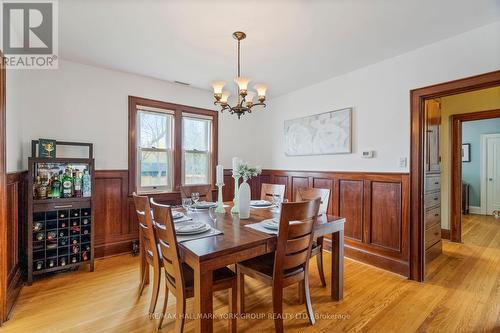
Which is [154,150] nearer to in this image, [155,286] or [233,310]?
[155,286]

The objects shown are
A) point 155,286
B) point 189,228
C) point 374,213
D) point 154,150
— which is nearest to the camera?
point 189,228

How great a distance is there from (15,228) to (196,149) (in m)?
2.43

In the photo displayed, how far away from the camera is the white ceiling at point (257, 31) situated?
1.99m

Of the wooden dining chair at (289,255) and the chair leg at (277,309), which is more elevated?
the wooden dining chair at (289,255)

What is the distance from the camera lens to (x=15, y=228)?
94.9 inches

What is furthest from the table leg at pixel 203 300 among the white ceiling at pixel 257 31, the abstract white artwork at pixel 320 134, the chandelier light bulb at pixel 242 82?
the abstract white artwork at pixel 320 134

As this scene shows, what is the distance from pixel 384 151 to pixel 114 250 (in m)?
3.78

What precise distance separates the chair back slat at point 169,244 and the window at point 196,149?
7.91 feet

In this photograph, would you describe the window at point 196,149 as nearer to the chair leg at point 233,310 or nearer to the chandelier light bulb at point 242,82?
the chandelier light bulb at point 242,82

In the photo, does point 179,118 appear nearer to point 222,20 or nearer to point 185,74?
point 185,74

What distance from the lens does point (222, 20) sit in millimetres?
2162

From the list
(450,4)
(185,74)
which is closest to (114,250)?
(185,74)

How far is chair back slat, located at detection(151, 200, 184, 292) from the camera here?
149 cm

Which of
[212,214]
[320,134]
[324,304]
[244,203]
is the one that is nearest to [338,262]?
[324,304]
